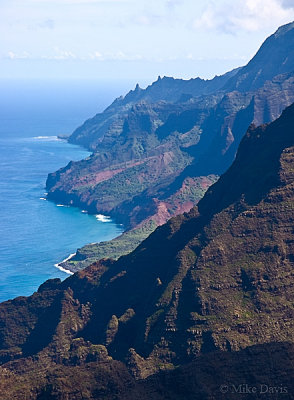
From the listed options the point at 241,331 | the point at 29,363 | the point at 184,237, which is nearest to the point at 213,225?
the point at 184,237

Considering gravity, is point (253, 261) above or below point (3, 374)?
above

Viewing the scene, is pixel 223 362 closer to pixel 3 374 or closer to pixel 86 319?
pixel 3 374

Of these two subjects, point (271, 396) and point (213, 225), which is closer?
point (271, 396)

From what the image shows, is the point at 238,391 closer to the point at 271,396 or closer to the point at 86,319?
the point at 271,396

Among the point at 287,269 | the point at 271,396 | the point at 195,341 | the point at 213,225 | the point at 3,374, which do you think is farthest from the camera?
the point at 213,225

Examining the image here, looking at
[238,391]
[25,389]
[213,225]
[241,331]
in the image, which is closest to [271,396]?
[238,391]

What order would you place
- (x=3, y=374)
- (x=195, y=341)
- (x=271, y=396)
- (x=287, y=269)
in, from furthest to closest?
(x=287, y=269) → (x=195, y=341) → (x=3, y=374) → (x=271, y=396)
